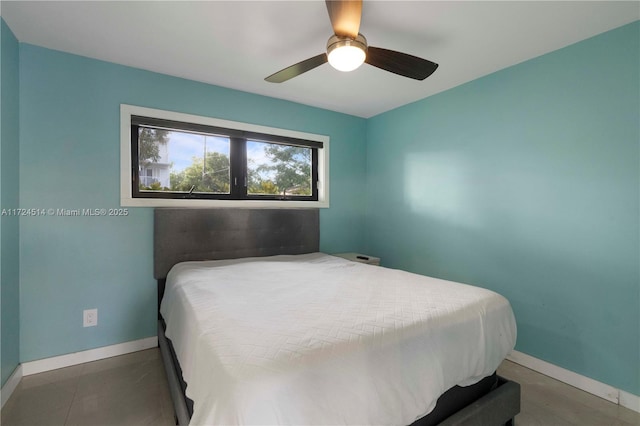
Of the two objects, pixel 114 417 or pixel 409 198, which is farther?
pixel 409 198

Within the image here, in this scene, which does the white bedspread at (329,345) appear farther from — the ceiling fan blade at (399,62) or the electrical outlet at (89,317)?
the ceiling fan blade at (399,62)

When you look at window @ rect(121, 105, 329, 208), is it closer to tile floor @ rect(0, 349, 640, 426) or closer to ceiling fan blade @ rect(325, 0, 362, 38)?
tile floor @ rect(0, 349, 640, 426)

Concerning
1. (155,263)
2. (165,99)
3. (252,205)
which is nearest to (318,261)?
(252,205)

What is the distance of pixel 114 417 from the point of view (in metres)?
1.62

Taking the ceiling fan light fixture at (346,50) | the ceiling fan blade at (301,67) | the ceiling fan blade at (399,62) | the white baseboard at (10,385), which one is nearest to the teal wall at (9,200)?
the white baseboard at (10,385)

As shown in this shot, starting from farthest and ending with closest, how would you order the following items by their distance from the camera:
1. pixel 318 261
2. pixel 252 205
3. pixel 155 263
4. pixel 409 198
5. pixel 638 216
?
pixel 409 198 → pixel 252 205 → pixel 318 261 → pixel 155 263 → pixel 638 216

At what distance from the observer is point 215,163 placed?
112 inches

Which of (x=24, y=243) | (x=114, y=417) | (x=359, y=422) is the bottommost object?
(x=114, y=417)

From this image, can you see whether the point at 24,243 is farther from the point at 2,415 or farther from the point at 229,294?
the point at 229,294

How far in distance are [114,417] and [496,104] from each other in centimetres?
350

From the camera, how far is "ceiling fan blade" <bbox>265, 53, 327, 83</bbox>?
1.71 meters

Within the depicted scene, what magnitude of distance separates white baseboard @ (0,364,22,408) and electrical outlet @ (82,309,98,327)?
41 cm

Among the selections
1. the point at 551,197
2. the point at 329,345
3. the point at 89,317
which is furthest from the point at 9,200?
the point at 551,197

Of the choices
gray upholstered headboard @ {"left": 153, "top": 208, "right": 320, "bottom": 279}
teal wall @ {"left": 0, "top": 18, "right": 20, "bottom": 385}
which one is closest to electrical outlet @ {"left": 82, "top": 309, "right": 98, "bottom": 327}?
teal wall @ {"left": 0, "top": 18, "right": 20, "bottom": 385}
